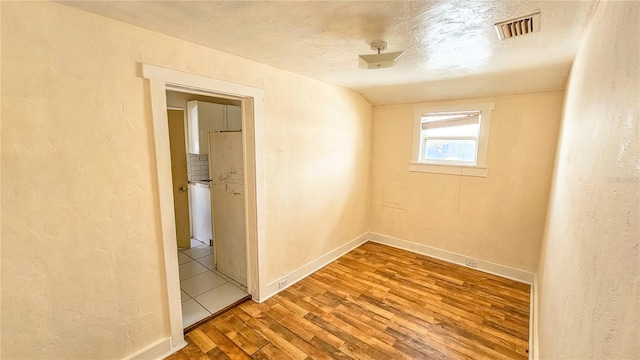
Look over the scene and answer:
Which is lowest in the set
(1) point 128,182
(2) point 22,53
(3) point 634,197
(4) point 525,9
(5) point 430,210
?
(5) point 430,210

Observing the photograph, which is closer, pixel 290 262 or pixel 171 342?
pixel 171 342

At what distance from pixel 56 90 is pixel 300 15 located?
1.41 m

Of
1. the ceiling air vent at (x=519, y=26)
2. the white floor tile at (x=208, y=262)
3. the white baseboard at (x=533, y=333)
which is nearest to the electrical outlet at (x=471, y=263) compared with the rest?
the white baseboard at (x=533, y=333)

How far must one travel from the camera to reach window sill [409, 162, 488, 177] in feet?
11.1

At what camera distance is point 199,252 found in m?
3.93

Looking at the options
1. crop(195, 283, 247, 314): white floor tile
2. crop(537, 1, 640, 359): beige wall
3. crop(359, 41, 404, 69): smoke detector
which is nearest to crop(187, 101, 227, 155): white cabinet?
crop(195, 283, 247, 314): white floor tile

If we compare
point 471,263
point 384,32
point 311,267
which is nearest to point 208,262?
point 311,267

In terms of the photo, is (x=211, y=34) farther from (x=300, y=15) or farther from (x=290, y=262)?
(x=290, y=262)

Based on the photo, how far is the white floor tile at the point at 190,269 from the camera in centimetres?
325

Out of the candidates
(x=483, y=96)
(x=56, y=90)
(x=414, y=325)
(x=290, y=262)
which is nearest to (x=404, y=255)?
(x=414, y=325)

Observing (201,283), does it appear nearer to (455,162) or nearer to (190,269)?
(190,269)

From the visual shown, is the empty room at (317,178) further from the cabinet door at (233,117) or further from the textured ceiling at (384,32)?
the cabinet door at (233,117)

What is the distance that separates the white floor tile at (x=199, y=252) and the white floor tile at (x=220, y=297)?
1.02m

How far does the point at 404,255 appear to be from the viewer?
390cm
